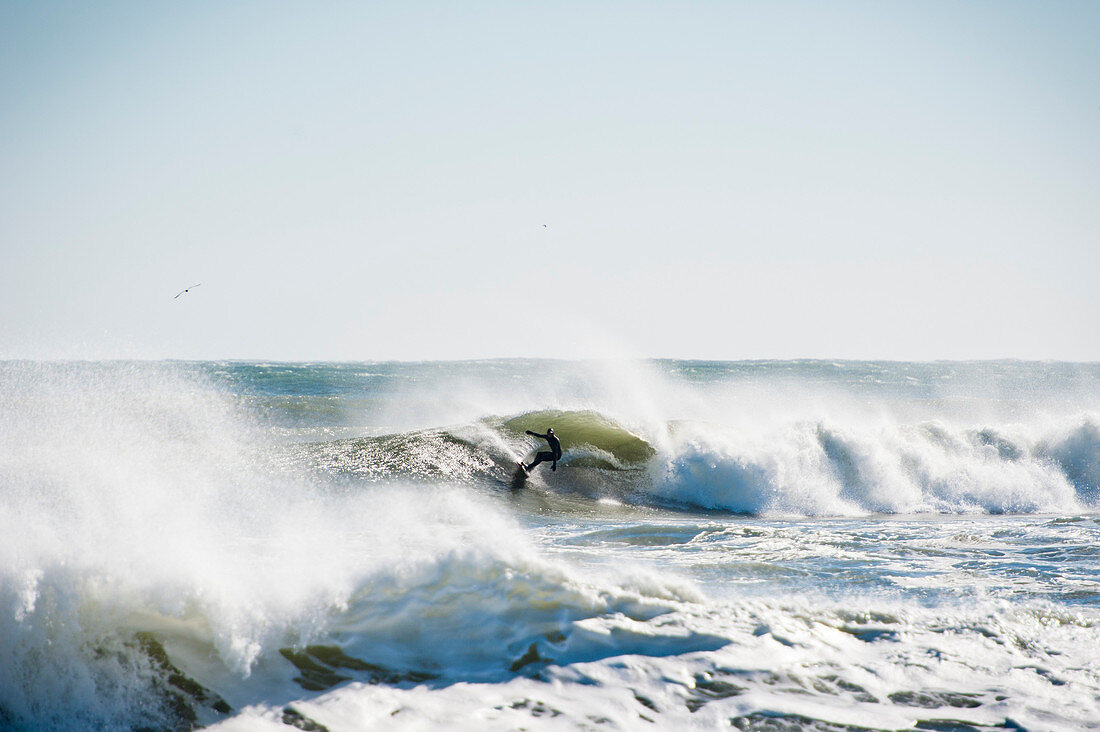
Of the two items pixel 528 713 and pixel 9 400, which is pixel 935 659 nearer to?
pixel 528 713

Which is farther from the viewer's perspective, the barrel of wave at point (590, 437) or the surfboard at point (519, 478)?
the barrel of wave at point (590, 437)

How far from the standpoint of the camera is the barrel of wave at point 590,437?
15984 mm

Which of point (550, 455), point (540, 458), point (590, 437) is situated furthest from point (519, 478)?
point (590, 437)

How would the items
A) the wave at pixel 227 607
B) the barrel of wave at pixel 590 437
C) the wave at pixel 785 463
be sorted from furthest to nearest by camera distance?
the barrel of wave at pixel 590 437, the wave at pixel 785 463, the wave at pixel 227 607

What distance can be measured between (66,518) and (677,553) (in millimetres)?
6327

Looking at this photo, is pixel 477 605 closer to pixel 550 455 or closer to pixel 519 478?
pixel 519 478

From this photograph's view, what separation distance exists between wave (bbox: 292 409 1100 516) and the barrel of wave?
0.15 ft

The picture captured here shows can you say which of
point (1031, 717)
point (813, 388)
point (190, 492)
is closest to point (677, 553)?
point (1031, 717)

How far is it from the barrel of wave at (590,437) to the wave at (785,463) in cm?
4

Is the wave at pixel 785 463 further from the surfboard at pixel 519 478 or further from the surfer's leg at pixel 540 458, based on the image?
the surfer's leg at pixel 540 458

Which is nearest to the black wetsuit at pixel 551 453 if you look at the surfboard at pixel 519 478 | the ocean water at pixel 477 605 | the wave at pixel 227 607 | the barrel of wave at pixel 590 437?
the surfboard at pixel 519 478

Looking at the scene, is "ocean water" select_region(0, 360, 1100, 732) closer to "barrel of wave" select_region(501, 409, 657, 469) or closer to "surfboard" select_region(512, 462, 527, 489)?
"surfboard" select_region(512, 462, 527, 489)

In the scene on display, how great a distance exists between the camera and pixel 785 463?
15258 mm

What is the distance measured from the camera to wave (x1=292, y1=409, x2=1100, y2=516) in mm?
14422
